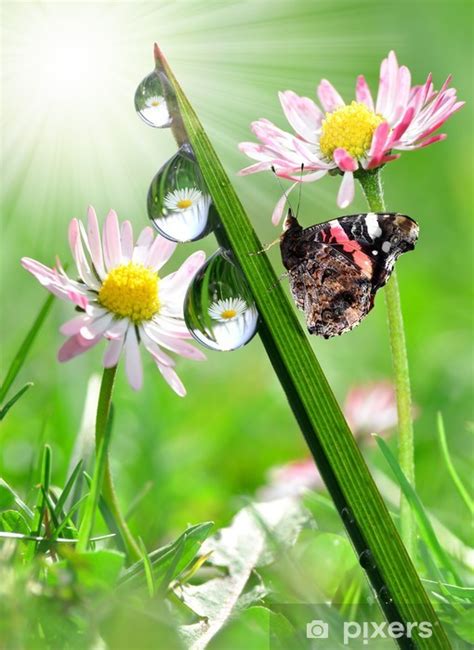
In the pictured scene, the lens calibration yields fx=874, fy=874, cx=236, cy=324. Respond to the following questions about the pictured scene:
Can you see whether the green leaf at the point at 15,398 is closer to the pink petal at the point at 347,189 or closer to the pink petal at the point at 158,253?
the pink petal at the point at 158,253

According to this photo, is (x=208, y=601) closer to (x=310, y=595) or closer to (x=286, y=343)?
(x=310, y=595)

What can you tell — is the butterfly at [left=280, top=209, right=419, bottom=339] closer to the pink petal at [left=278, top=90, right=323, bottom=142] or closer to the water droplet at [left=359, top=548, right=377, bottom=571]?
the pink petal at [left=278, top=90, right=323, bottom=142]

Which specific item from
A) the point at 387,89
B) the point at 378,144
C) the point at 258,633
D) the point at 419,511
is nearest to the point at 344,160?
the point at 378,144

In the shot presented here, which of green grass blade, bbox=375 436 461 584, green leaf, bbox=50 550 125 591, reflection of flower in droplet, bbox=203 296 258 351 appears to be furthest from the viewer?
green grass blade, bbox=375 436 461 584

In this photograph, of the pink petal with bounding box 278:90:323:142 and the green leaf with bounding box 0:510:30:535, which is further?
the pink petal with bounding box 278:90:323:142

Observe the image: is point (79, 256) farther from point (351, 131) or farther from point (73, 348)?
point (351, 131)

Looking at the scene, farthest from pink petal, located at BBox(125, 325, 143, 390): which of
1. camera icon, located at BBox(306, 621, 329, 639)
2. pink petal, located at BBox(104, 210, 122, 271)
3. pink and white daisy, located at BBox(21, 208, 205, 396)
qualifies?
camera icon, located at BBox(306, 621, 329, 639)

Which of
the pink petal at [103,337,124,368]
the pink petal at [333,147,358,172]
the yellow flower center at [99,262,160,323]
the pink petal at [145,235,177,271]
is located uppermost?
the pink petal at [333,147,358,172]
